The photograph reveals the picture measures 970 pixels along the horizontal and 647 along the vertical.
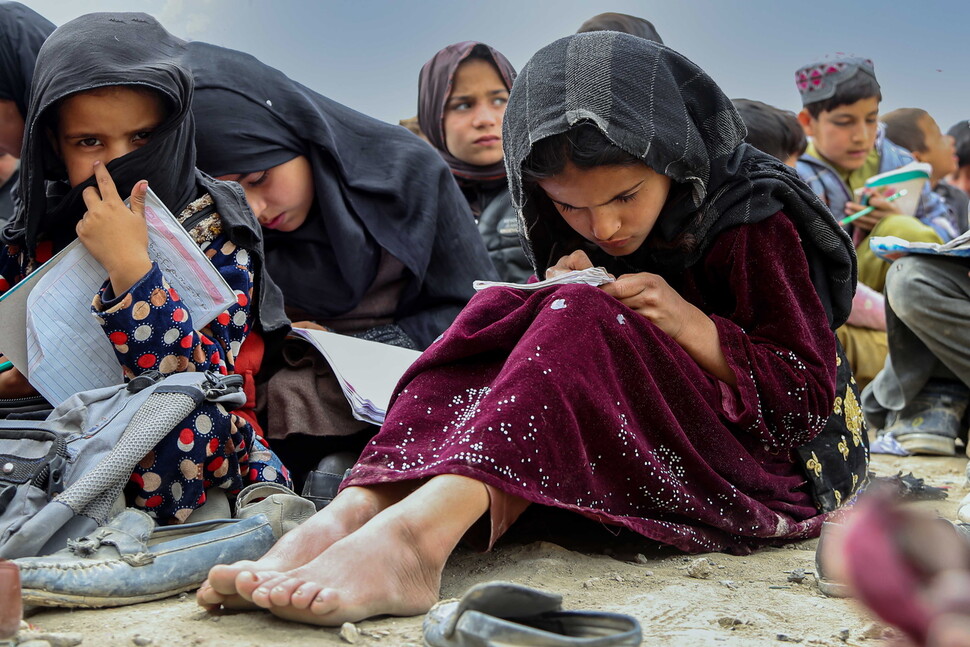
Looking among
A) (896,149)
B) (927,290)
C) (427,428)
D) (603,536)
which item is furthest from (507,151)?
(896,149)

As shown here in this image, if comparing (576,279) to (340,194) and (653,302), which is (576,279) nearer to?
(653,302)

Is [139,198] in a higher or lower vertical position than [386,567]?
higher

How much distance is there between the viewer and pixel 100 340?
2715 millimetres

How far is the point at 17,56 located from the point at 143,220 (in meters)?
1.02

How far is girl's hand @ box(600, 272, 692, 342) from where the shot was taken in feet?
7.99

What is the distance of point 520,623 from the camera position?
65.6 inches

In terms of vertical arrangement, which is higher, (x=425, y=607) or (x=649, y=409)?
(x=649, y=409)

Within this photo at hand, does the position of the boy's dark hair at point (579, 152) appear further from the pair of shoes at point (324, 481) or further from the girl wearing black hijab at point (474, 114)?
the girl wearing black hijab at point (474, 114)

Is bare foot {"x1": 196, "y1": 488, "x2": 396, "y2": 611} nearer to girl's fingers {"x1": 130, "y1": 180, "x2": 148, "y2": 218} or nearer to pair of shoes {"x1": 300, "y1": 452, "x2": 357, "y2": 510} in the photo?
pair of shoes {"x1": 300, "y1": 452, "x2": 357, "y2": 510}

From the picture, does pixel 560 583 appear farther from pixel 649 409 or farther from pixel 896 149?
pixel 896 149

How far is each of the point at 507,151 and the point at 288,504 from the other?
3.37ft

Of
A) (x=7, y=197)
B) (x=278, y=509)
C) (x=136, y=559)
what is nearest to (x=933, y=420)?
(x=278, y=509)

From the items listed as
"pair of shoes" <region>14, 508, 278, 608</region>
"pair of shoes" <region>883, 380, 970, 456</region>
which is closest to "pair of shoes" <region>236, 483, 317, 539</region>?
"pair of shoes" <region>14, 508, 278, 608</region>

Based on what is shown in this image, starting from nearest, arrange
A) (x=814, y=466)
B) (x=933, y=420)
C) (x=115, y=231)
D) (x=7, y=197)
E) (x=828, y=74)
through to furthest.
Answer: (x=115, y=231)
(x=814, y=466)
(x=933, y=420)
(x=7, y=197)
(x=828, y=74)
